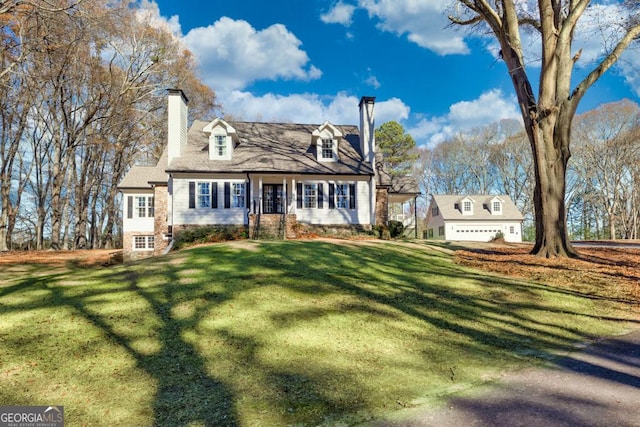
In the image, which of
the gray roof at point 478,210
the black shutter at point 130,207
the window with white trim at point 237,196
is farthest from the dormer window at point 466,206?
the black shutter at point 130,207

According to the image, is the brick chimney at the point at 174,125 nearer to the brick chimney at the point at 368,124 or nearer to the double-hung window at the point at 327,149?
the double-hung window at the point at 327,149

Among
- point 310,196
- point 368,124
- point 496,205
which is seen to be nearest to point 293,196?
point 310,196

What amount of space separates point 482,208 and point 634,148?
13320 mm

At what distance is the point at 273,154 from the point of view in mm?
20578

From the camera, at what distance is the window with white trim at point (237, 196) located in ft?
62.0

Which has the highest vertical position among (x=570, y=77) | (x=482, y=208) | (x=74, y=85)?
(x=74, y=85)

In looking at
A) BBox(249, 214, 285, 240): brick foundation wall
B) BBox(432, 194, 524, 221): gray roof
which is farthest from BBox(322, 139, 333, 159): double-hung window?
BBox(432, 194, 524, 221): gray roof

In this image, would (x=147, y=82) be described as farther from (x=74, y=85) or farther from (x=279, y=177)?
(x=279, y=177)

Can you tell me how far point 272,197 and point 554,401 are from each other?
17418 mm

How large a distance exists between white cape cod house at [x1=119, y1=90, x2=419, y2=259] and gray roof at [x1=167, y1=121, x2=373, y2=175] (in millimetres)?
52

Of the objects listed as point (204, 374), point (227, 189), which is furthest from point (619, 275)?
point (227, 189)

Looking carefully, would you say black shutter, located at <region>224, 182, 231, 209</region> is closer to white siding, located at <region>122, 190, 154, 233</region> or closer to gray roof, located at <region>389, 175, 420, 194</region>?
white siding, located at <region>122, 190, 154, 233</region>

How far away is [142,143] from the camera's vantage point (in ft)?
97.5

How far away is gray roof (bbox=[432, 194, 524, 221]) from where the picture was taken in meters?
36.5
